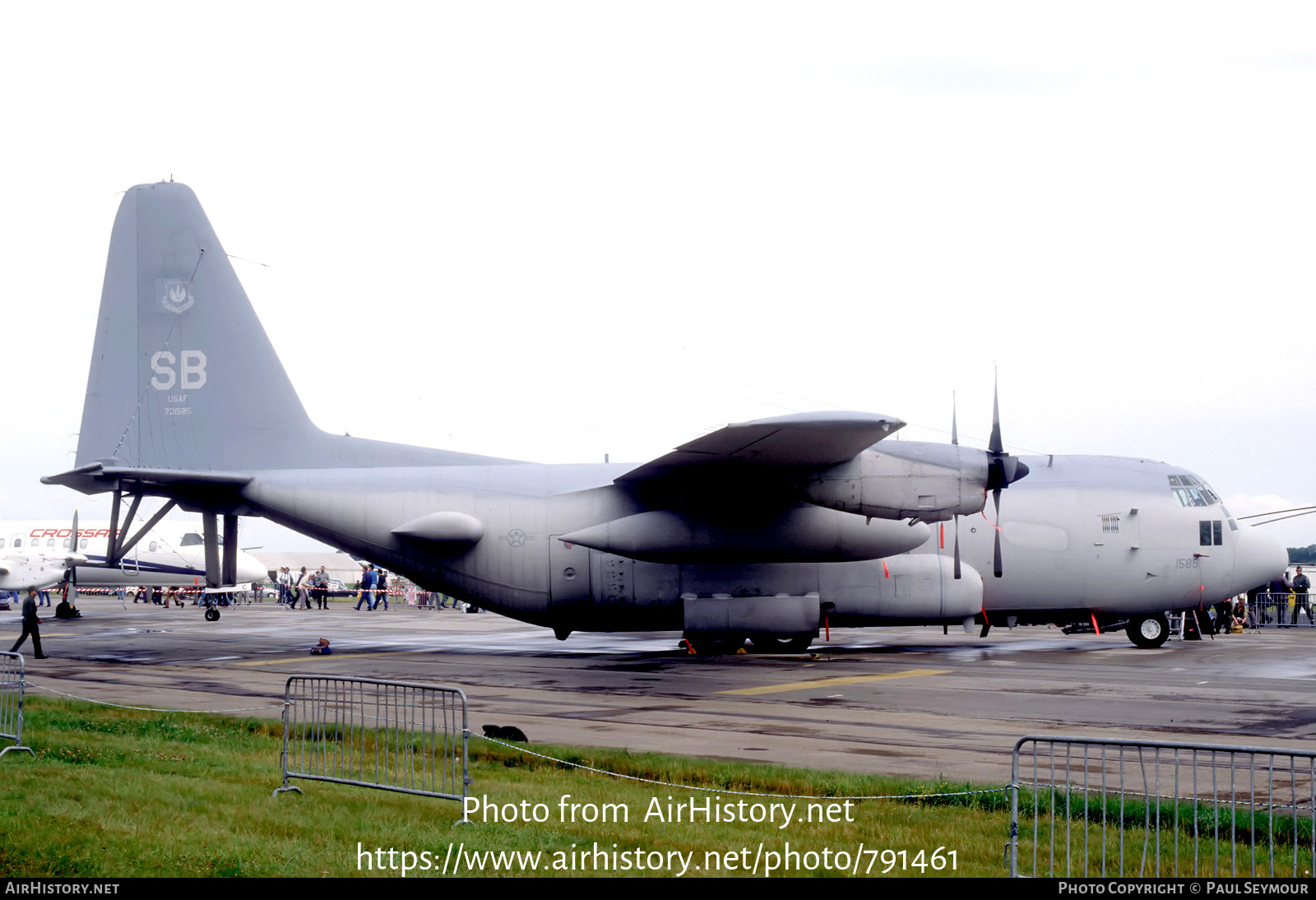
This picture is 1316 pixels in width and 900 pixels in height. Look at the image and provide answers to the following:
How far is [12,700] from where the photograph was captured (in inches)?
501

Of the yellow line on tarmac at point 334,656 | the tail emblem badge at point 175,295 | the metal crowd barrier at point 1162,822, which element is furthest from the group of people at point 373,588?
the metal crowd barrier at point 1162,822

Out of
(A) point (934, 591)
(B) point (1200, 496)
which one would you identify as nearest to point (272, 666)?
(A) point (934, 591)

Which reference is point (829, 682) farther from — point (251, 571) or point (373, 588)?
point (373, 588)

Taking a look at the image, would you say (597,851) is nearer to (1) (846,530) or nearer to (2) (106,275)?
(1) (846,530)

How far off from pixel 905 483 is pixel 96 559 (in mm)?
38787

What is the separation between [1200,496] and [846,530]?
8911mm

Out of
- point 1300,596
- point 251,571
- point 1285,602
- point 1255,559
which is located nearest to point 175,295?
point 1255,559

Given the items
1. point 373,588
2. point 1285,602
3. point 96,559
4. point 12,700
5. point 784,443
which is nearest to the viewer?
point 12,700

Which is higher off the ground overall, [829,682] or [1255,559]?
[1255,559]

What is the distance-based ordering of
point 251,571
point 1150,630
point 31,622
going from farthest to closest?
point 251,571, point 1150,630, point 31,622

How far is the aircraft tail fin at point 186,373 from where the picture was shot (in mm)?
24469

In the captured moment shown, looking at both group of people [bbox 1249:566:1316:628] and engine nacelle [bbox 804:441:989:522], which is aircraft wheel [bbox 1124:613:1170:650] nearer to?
engine nacelle [bbox 804:441:989:522]

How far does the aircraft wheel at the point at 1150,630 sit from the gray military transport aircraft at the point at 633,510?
79 mm

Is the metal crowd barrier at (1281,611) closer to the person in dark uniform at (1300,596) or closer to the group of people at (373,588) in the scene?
the person in dark uniform at (1300,596)
